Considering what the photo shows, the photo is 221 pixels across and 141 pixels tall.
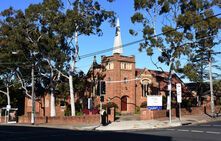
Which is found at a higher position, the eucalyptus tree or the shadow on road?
the eucalyptus tree

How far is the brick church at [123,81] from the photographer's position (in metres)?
60.5

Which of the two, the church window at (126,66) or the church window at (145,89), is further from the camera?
the church window at (145,89)

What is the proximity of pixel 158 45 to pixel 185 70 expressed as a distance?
11.9 ft

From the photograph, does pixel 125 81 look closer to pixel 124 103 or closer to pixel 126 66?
pixel 126 66

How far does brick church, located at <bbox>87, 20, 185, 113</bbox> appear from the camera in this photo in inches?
2382

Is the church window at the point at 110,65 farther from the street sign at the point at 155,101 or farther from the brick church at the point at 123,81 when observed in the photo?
the street sign at the point at 155,101

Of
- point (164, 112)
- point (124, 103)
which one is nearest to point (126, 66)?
point (124, 103)

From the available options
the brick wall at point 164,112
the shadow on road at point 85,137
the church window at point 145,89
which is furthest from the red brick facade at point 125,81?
the shadow on road at point 85,137

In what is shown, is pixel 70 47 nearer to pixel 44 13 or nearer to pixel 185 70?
pixel 44 13

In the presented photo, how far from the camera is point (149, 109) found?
137ft

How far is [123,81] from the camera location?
2402 inches

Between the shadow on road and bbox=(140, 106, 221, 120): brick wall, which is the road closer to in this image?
the shadow on road

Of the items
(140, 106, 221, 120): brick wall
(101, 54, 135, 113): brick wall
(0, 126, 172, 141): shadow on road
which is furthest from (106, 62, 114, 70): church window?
(0, 126, 172, 141): shadow on road

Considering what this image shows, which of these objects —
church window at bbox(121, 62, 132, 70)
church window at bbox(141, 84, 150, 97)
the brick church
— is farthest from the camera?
church window at bbox(141, 84, 150, 97)
